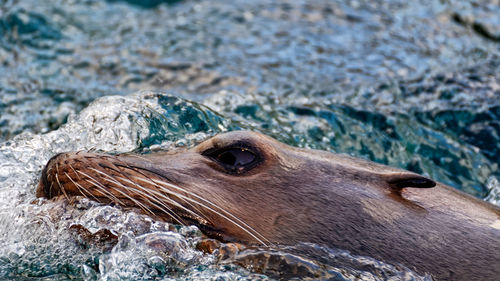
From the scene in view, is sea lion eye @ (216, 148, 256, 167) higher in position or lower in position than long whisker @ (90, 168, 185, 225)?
higher

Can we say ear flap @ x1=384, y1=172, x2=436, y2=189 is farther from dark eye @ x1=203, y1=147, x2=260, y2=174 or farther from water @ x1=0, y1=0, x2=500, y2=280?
dark eye @ x1=203, y1=147, x2=260, y2=174

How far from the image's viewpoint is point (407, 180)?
383 centimetres

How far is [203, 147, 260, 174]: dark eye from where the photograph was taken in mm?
3803

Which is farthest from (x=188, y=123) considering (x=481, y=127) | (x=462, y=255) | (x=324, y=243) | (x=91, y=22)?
(x=91, y=22)

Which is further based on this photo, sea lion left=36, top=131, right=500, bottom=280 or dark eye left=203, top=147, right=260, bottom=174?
dark eye left=203, top=147, right=260, bottom=174

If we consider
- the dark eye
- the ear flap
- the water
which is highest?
the ear flap

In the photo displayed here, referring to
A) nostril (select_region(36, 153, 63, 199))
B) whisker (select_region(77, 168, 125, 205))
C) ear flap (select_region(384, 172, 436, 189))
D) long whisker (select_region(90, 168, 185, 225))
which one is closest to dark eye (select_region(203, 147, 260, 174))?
long whisker (select_region(90, 168, 185, 225))

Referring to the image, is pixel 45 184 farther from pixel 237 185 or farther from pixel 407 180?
pixel 407 180

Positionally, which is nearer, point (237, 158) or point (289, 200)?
point (289, 200)

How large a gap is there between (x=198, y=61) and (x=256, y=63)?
0.71 meters

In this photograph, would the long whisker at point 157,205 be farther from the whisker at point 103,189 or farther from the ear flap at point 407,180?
the ear flap at point 407,180

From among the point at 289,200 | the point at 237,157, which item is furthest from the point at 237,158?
the point at 289,200

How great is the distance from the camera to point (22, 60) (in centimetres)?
818

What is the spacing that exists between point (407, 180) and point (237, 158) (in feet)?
3.13
